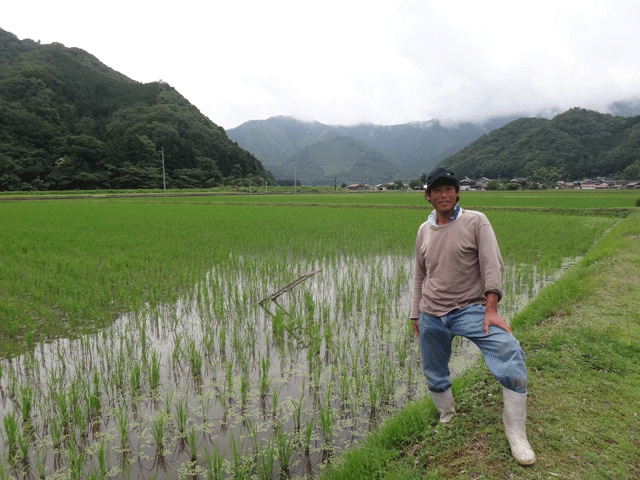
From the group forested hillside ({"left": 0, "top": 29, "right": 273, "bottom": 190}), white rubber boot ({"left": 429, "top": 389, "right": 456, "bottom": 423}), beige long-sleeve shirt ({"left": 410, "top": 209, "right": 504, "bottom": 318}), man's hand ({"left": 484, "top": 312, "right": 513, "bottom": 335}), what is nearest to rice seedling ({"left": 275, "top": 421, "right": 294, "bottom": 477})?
white rubber boot ({"left": 429, "top": 389, "right": 456, "bottom": 423})

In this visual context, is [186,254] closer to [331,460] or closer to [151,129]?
[331,460]

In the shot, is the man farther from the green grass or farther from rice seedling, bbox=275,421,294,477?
the green grass

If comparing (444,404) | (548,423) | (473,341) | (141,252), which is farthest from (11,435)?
(141,252)

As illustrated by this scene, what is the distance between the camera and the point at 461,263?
1.97 metres

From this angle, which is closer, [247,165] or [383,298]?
[383,298]

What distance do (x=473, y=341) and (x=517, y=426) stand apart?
427 millimetres

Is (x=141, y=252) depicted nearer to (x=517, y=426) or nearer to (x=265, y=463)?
(x=265, y=463)

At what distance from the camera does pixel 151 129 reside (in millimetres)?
60656

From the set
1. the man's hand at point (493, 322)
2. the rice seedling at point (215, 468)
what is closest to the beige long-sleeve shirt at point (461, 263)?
the man's hand at point (493, 322)

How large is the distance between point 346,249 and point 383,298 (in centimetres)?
343

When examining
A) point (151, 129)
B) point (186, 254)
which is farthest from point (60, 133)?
point (186, 254)

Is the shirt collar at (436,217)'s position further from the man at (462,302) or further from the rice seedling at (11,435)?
the rice seedling at (11,435)

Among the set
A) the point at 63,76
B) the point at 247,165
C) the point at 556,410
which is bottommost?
the point at 556,410

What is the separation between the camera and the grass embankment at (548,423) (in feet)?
5.85
